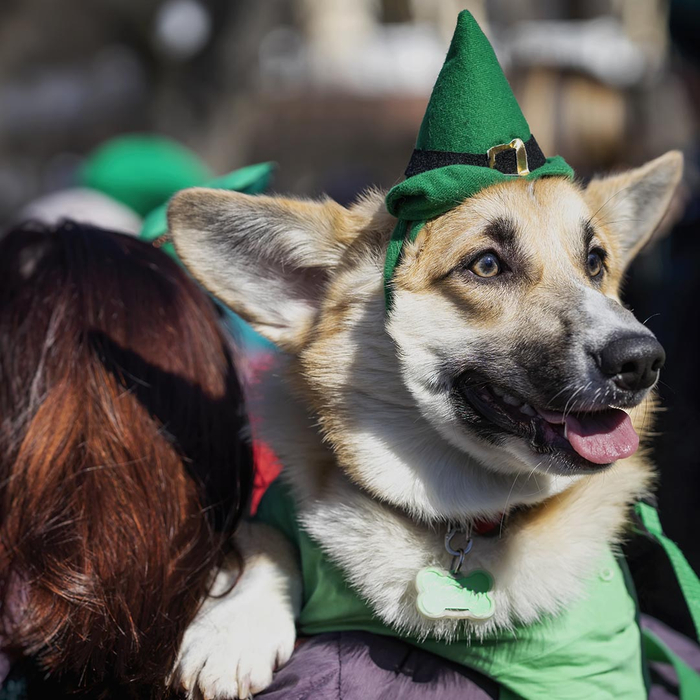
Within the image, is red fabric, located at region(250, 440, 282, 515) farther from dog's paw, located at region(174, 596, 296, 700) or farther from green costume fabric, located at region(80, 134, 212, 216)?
green costume fabric, located at region(80, 134, 212, 216)

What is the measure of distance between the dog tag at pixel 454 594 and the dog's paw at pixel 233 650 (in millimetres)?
325

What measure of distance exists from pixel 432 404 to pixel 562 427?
0.31 metres

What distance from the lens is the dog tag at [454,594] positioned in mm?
1675

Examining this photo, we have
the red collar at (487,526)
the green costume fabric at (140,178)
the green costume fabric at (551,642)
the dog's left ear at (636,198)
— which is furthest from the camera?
the green costume fabric at (140,178)

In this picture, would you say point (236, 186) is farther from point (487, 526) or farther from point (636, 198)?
point (487, 526)

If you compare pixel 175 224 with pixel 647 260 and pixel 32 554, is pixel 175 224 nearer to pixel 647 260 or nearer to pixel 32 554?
pixel 32 554

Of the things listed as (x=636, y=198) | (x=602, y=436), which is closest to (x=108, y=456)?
(x=602, y=436)

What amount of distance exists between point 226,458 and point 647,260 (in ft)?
13.2

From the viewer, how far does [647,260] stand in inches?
204

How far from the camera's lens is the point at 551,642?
1733 mm

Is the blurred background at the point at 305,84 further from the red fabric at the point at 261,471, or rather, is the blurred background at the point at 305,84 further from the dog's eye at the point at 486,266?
the dog's eye at the point at 486,266

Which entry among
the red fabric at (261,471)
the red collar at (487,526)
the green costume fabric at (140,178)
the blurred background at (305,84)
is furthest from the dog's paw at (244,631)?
the green costume fabric at (140,178)

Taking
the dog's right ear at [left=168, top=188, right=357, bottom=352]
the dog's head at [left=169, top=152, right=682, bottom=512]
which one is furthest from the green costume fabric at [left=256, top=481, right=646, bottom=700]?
the dog's right ear at [left=168, top=188, right=357, bottom=352]

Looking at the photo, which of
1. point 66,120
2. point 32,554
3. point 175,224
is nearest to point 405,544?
point 32,554
